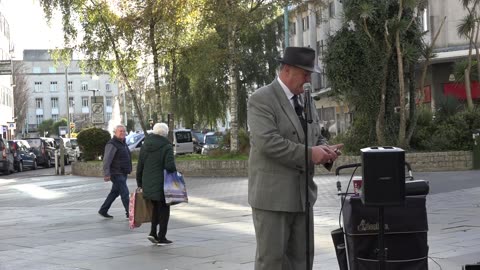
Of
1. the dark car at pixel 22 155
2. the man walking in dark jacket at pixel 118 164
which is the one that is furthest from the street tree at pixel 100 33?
the man walking in dark jacket at pixel 118 164

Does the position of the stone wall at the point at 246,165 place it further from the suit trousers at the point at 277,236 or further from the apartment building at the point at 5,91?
the apartment building at the point at 5,91

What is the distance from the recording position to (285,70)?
15.5 feet

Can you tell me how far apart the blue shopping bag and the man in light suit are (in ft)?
16.7

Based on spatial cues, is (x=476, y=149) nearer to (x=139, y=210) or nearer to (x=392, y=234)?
(x=139, y=210)

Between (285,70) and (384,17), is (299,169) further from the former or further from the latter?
(384,17)

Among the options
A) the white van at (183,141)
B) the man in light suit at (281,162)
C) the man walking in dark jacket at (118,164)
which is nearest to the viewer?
the man in light suit at (281,162)

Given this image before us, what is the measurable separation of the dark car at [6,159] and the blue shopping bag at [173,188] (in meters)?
26.3

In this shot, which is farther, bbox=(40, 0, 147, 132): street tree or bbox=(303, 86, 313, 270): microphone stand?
bbox=(40, 0, 147, 132): street tree

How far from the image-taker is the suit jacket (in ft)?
14.8

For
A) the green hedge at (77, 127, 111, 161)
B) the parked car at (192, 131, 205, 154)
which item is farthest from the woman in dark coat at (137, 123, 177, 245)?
the parked car at (192, 131, 205, 154)

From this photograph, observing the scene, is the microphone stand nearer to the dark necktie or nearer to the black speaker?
the dark necktie

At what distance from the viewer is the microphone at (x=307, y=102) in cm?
460

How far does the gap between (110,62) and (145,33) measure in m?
2.31

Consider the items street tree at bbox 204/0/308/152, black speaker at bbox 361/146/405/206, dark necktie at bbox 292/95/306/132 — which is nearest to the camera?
black speaker at bbox 361/146/405/206
